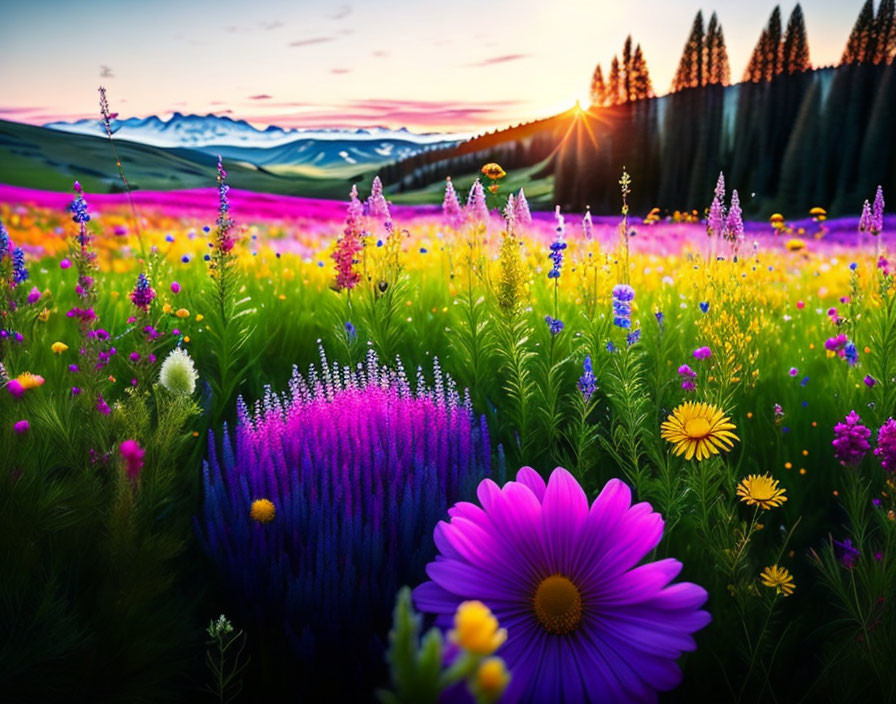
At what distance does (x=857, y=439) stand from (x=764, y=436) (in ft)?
3.52

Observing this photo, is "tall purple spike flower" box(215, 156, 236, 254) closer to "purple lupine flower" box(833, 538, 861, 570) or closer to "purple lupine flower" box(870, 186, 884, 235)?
"purple lupine flower" box(833, 538, 861, 570)

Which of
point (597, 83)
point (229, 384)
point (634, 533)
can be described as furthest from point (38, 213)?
point (597, 83)

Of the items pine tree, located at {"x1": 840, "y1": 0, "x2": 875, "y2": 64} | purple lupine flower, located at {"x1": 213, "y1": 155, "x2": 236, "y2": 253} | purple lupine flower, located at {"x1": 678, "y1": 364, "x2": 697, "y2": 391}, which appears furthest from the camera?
pine tree, located at {"x1": 840, "y1": 0, "x2": 875, "y2": 64}

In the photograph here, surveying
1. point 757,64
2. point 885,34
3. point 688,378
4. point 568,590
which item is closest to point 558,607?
point 568,590

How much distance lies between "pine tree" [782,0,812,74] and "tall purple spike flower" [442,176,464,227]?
47.7ft

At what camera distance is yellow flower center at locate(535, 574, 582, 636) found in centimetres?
113

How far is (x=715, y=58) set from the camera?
17266 millimetres

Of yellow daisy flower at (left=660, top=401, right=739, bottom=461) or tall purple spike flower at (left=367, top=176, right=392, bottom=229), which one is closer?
yellow daisy flower at (left=660, top=401, right=739, bottom=461)

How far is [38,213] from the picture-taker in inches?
284

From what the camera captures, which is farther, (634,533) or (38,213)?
(38,213)

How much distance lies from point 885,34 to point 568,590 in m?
14.0

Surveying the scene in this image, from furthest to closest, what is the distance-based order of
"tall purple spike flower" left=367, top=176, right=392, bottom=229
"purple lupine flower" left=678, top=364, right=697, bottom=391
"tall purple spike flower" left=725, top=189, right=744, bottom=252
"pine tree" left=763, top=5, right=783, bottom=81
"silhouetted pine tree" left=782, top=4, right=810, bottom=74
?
"silhouetted pine tree" left=782, top=4, right=810, bottom=74 < "pine tree" left=763, top=5, right=783, bottom=81 < "tall purple spike flower" left=367, top=176, right=392, bottom=229 < "tall purple spike flower" left=725, top=189, right=744, bottom=252 < "purple lupine flower" left=678, top=364, right=697, bottom=391

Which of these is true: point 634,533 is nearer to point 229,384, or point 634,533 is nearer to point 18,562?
point 18,562

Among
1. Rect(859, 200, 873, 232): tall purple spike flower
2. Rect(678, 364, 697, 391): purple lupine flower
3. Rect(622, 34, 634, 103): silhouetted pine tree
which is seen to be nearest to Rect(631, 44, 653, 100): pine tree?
Rect(622, 34, 634, 103): silhouetted pine tree
